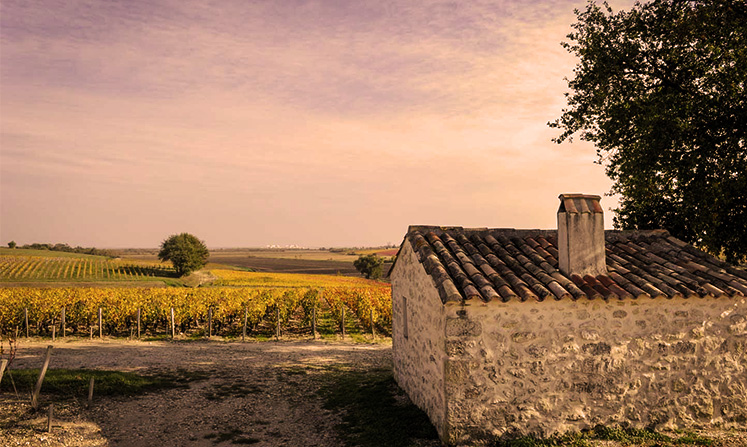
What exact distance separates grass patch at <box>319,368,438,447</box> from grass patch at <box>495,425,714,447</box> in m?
1.62

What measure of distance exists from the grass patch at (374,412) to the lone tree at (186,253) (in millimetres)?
60311

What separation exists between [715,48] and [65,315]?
95.1 feet

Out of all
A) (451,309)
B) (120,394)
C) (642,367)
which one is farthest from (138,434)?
(642,367)

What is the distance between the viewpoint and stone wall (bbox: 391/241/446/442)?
8492mm

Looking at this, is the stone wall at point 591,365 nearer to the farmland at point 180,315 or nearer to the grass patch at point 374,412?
the grass patch at point 374,412

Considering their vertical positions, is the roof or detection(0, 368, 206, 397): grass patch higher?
the roof

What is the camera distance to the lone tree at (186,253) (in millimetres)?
68938

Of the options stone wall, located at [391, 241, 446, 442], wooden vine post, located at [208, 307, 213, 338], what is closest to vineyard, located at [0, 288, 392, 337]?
wooden vine post, located at [208, 307, 213, 338]

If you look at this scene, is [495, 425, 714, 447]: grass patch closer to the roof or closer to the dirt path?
the roof

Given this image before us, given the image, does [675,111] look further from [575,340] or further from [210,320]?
[210,320]

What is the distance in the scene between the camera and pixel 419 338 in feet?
32.4

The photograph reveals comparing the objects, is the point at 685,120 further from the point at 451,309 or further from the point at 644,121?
the point at 451,309

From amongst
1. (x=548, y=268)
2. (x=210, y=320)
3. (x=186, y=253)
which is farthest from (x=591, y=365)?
(x=186, y=253)

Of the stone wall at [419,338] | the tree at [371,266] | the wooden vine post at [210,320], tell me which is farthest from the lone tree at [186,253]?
the stone wall at [419,338]
